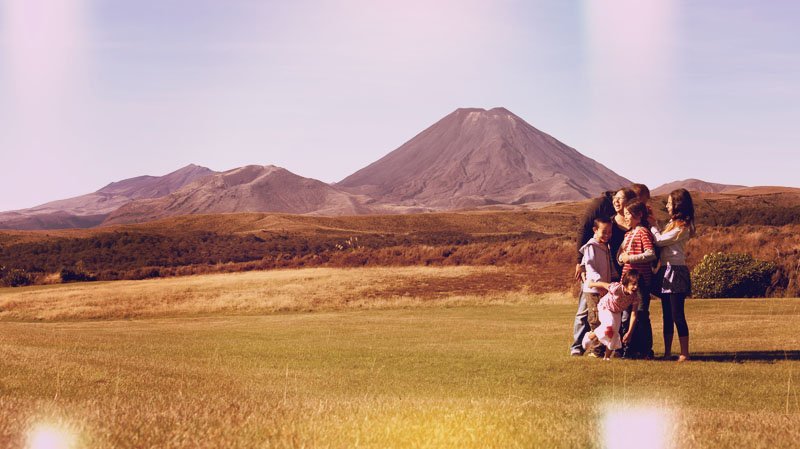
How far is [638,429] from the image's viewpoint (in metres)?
5.42

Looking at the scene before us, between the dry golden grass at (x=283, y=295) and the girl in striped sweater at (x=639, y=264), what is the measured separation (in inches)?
695

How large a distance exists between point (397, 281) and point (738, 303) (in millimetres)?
19462

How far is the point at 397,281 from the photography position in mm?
39375

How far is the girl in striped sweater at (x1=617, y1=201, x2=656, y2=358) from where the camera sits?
11.3m

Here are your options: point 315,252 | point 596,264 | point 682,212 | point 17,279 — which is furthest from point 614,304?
point 315,252

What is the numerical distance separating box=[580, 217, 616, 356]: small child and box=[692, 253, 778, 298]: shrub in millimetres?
17173

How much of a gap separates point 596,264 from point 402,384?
375 cm

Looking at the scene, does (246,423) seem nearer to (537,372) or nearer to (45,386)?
(45,386)

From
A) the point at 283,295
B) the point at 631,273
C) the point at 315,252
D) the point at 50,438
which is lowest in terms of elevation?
the point at 315,252

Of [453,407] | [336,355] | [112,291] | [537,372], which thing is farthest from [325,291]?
[453,407]

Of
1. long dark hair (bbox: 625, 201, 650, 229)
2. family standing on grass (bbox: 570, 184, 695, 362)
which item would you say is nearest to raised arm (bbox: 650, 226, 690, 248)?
family standing on grass (bbox: 570, 184, 695, 362)

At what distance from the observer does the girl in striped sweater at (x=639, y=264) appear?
444 inches

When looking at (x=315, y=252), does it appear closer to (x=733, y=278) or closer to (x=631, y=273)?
(x=733, y=278)

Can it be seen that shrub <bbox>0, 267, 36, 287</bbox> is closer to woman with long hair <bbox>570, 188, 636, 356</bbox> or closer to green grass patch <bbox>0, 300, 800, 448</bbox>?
green grass patch <bbox>0, 300, 800, 448</bbox>
